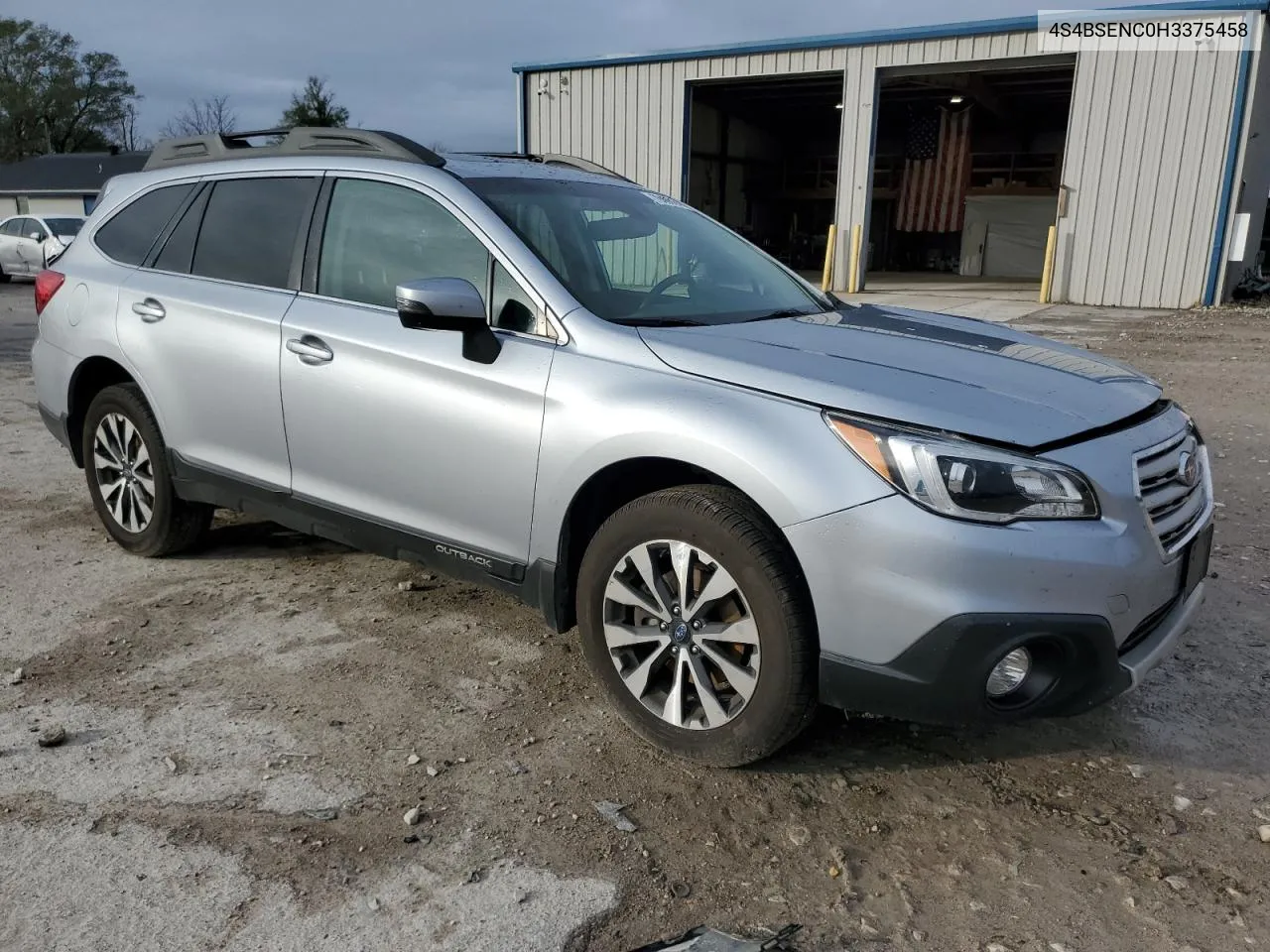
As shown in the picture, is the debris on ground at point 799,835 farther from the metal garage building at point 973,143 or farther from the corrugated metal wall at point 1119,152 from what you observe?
the corrugated metal wall at point 1119,152

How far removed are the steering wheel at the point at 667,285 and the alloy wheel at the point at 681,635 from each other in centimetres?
92

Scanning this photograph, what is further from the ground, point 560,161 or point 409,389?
point 560,161

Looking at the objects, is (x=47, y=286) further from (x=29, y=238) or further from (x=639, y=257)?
(x=29, y=238)

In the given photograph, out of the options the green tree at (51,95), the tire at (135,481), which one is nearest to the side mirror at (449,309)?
the tire at (135,481)

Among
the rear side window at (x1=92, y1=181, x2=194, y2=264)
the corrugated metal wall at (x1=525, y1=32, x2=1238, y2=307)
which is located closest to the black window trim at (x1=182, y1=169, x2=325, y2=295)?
the rear side window at (x1=92, y1=181, x2=194, y2=264)

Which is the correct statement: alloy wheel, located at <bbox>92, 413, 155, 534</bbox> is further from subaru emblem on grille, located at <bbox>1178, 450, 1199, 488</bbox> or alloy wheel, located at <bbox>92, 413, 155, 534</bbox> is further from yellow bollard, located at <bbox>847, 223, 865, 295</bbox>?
yellow bollard, located at <bbox>847, 223, 865, 295</bbox>

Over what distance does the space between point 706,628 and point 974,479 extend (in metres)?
0.81

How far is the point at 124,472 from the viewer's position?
4484mm

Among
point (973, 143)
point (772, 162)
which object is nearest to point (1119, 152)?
point (973, 143)

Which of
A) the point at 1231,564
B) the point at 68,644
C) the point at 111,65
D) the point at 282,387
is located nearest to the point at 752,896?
the point at 282,387

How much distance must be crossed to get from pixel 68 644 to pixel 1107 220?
1723 cm

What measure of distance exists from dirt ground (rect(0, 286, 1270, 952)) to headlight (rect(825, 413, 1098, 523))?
0.87 metres

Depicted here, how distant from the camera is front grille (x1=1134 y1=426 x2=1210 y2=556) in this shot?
2.59 metres

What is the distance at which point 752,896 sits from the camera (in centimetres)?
232
